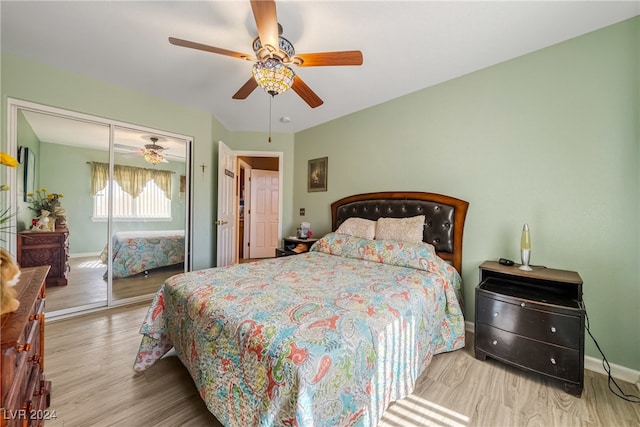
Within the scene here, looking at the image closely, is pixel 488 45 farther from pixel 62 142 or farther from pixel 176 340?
pixel 62 142

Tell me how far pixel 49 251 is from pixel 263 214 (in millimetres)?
3653

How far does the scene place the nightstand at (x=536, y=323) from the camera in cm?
163

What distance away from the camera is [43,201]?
263 centimetres

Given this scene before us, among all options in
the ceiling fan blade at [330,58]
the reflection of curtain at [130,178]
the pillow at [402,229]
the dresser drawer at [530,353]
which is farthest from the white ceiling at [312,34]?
the dresser drawer at [530,353]

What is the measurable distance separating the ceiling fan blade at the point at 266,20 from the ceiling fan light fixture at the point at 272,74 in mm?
94

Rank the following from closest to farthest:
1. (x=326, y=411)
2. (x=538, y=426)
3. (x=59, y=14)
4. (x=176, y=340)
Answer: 1. (x=326, y=411)
2. (x=538, y=426)
3. (x=176, y=340)
4. (x=59, y=14)

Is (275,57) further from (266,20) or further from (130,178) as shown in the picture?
(130,178)

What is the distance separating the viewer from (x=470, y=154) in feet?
8.25

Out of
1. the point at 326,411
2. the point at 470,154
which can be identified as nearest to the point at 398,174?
the point at 470,154

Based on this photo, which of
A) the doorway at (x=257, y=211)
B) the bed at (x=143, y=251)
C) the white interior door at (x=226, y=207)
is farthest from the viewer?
the doorway at (x=257, y=211)

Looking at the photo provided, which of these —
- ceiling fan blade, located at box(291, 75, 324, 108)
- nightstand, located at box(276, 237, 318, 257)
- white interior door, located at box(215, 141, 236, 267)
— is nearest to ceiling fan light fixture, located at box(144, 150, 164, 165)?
white interior door, located at box(215, 141, 236, 267)

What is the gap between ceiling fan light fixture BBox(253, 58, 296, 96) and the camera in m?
1.69

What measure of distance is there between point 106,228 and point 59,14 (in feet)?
6.75

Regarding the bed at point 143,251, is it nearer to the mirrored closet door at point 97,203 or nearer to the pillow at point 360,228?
the mirrored closet door at point 97,203
